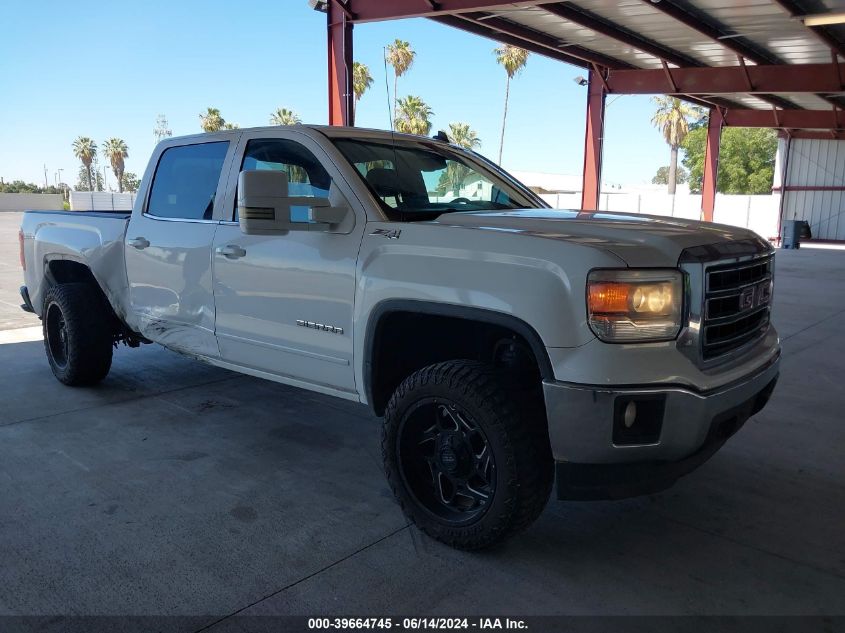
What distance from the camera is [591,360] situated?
7.95 ft

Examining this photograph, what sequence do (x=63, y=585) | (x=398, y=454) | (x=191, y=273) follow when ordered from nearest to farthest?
(x=63, y=585)
(x=398, y=454)
(x=191, y=273)

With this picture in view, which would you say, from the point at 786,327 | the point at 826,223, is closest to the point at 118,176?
the point at 826,223

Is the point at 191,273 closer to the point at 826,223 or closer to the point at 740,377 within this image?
the point at 740,377

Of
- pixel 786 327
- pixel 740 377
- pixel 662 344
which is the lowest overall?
pixel 786 327

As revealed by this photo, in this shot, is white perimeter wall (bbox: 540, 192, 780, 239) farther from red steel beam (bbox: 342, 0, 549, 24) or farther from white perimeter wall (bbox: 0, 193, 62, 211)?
white perimeter wall (bbox: 0, 193, 62, 211)

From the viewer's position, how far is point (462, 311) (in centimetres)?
276

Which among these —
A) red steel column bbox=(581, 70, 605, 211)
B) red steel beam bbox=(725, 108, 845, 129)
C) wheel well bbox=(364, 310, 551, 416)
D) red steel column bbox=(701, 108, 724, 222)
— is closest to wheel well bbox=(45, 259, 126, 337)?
wheel well bbox=(364, 310, 551, 416)

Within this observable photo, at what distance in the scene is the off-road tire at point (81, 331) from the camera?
4.96 metres

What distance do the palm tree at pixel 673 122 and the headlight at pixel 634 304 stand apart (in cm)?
5840

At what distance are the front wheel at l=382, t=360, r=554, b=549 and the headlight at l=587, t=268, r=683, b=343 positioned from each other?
0.48 meters

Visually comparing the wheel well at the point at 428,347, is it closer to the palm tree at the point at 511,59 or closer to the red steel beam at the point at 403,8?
the red steel beam at the point at 403,8

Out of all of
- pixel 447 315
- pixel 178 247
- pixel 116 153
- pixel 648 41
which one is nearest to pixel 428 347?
pixel 447 315

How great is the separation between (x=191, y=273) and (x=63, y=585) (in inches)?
76.5

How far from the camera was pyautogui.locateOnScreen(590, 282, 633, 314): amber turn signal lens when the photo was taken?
2.44m
